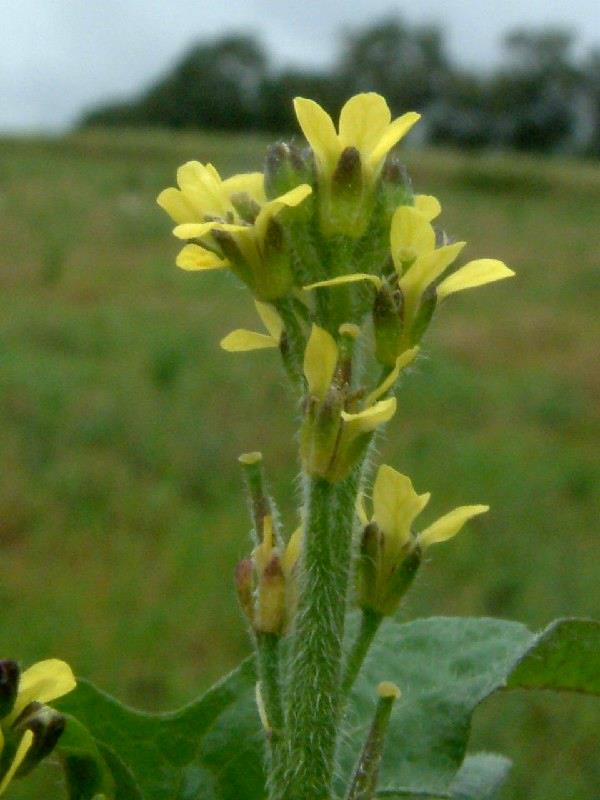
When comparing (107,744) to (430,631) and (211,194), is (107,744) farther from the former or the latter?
(211,194)

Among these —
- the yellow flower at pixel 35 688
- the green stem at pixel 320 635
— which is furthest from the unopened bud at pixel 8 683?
the green stem at pixel 320 635

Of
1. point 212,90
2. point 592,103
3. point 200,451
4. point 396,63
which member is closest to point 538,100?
point 592,103

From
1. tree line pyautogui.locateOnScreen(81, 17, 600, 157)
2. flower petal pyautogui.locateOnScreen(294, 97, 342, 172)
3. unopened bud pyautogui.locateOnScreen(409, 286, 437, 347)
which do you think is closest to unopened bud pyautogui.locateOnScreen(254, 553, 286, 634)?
unopened bud pyautogui.locateOnScreen(409, 286, 437, 347)

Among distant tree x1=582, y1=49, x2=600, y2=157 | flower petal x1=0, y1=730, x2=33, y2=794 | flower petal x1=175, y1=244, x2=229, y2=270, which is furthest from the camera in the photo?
distant tree x1=582, y1=49, x2=600, y2=157

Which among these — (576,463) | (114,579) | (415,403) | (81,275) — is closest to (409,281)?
(114,579)

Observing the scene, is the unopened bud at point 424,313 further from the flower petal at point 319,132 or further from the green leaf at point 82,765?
the green leaf at point 82,765

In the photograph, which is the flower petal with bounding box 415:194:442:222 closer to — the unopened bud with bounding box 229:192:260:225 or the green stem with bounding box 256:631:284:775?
the unopened bud with bounding box 229:192:260:225
